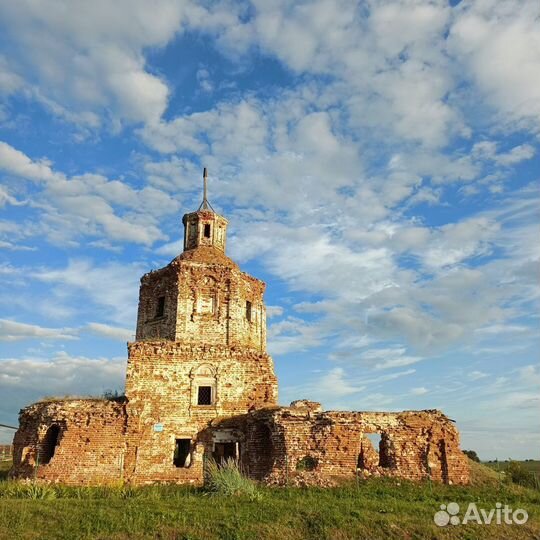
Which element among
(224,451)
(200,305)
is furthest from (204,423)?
(200,305)

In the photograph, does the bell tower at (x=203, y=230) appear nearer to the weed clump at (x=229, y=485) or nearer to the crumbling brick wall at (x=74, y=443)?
the crumbling brick wall at (x=74, y=443)

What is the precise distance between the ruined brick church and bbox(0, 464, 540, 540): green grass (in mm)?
1828

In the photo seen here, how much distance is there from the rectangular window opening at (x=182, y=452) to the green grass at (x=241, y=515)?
3.38m

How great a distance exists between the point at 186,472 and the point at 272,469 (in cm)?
313

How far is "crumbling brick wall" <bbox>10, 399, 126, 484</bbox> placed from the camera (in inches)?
658

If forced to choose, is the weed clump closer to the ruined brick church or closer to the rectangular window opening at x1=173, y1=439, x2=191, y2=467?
the ruined brick church

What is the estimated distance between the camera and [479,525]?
1180 centimetres

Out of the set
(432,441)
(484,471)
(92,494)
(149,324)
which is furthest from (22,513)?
(484,471)

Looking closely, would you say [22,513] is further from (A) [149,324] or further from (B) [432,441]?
(B) [432,441]

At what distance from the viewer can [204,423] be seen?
18.4 m

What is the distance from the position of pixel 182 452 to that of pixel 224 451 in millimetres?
1796

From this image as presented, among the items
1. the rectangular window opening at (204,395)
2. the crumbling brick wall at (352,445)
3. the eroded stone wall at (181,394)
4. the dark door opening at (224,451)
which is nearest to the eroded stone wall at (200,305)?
the eroded stone wall at (181,394)

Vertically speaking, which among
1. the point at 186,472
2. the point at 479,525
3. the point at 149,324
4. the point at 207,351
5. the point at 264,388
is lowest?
the point at 479,525

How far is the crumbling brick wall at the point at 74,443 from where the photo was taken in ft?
54.9
